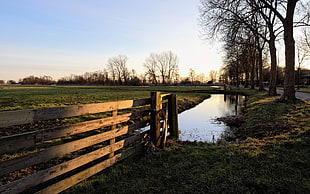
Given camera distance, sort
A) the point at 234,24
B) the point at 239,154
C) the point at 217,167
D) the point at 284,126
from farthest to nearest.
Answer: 1. the point at 234,24
2. the point at 284,126
3. the point at 239,154
4. the point at 217,167

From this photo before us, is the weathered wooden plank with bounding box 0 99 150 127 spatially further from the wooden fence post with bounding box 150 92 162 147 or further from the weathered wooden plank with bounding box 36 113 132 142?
the wooden fence post with bounding box 150 92 162 147

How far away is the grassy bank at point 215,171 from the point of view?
3.39 meters

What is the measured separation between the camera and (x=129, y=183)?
12.0 feet

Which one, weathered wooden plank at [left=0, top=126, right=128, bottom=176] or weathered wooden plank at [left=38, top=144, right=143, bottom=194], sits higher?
weathered wooden plank at [left=0, top=126, right=128, bottom=176]

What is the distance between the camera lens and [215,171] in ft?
12.9

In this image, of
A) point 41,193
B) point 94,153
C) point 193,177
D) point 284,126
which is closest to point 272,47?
point 284,126

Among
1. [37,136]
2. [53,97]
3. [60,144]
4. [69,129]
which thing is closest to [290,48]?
[69,129]

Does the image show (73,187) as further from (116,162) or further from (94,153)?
(116,162)

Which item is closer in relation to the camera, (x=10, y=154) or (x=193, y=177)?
(x=193, y=177)

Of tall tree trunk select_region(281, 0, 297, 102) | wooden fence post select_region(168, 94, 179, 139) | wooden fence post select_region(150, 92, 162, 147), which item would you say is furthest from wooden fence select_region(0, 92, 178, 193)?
tall tree trunk select_region(281, 0, 297, 102)

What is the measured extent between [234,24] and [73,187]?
48.3 feet

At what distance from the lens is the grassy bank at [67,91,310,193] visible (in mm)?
3393

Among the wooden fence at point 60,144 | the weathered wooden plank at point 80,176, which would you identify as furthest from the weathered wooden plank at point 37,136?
the weathered wooden plank at point 80,176

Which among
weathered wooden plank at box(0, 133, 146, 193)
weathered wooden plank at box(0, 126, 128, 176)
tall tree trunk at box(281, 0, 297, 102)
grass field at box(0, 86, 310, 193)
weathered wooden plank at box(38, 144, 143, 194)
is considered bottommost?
grass field at box(0, 86, 310, 193)
